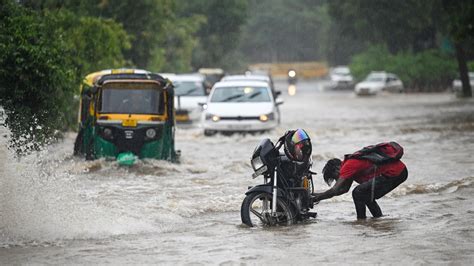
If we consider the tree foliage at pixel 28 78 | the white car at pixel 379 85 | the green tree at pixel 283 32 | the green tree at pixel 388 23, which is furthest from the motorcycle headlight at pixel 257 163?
the green tree at pixel 283 32

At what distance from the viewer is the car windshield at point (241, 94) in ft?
99.0

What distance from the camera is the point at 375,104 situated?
52406mm

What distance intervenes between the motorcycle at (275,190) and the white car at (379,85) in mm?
51400

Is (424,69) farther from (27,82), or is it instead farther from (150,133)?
(27,82)

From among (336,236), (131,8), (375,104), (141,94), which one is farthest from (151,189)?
(375,104)

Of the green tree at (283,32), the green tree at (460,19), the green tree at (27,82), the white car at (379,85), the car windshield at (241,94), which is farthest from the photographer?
the green tree at (283,32)

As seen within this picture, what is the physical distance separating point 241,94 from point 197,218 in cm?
1569

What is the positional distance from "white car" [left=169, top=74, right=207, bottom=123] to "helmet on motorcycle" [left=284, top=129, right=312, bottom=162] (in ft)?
64.5

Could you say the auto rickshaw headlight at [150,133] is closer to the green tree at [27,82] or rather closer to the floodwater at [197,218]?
the floodwater at [197,218]

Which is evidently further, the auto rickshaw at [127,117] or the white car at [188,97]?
the white car at [188,97]

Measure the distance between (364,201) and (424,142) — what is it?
14349 millimetres

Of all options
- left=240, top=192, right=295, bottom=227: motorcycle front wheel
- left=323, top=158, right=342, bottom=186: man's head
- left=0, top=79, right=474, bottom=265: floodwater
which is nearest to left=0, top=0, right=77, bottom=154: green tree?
left=0, top=79, right=474, bottom=265: floodwater

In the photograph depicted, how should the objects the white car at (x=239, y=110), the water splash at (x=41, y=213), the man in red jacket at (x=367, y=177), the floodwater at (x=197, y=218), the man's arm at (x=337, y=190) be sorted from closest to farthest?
the floodwater at (x=197, y=218), the water splash at (x=41, y=213), the man's arm at (x=337, y=190), the man in red jacket at (x=367, y=177), the white car at (x=239, y=110)

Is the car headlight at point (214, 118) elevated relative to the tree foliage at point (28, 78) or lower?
lower
